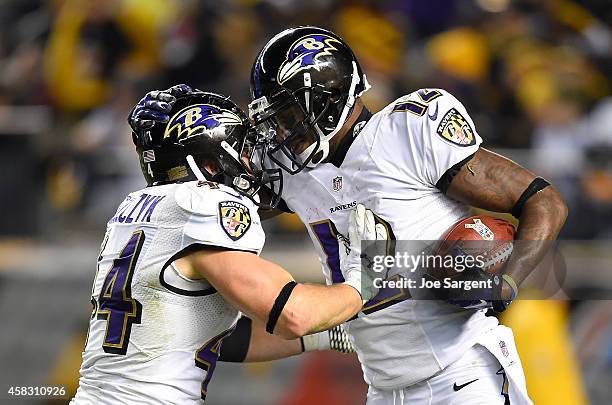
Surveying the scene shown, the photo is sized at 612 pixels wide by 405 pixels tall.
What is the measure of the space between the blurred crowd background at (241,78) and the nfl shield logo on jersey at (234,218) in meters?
3.65

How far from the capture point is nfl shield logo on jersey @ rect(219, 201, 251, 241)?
3.92 metres

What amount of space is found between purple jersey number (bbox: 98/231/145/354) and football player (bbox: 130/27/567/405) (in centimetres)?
86

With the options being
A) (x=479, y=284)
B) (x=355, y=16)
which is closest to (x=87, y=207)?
(x=355, y=16)

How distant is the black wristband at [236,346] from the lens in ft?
15.3

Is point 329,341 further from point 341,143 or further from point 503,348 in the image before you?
point 341,143

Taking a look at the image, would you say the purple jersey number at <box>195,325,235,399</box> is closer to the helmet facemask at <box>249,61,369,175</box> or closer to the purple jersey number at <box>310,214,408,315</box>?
A: the purple jersey number at <box>310,214,408,315</box>

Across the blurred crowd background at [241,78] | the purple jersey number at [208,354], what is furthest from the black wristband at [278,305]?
the blurred crowd background at [241,78]

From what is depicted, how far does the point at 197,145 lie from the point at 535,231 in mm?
1405

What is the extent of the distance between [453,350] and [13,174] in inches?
213

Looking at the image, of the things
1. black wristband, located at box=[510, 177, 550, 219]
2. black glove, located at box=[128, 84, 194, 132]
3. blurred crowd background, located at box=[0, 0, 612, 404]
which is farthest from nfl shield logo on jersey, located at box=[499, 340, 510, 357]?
blurred crowd background, located at box=[0, 0, 612, 404]

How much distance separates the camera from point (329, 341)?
4809 mm

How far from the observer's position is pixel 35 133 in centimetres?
903

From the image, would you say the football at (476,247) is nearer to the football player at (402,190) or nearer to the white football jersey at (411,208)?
the football player at (402,190)

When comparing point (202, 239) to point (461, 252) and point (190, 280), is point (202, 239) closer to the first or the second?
point (190, 280)
